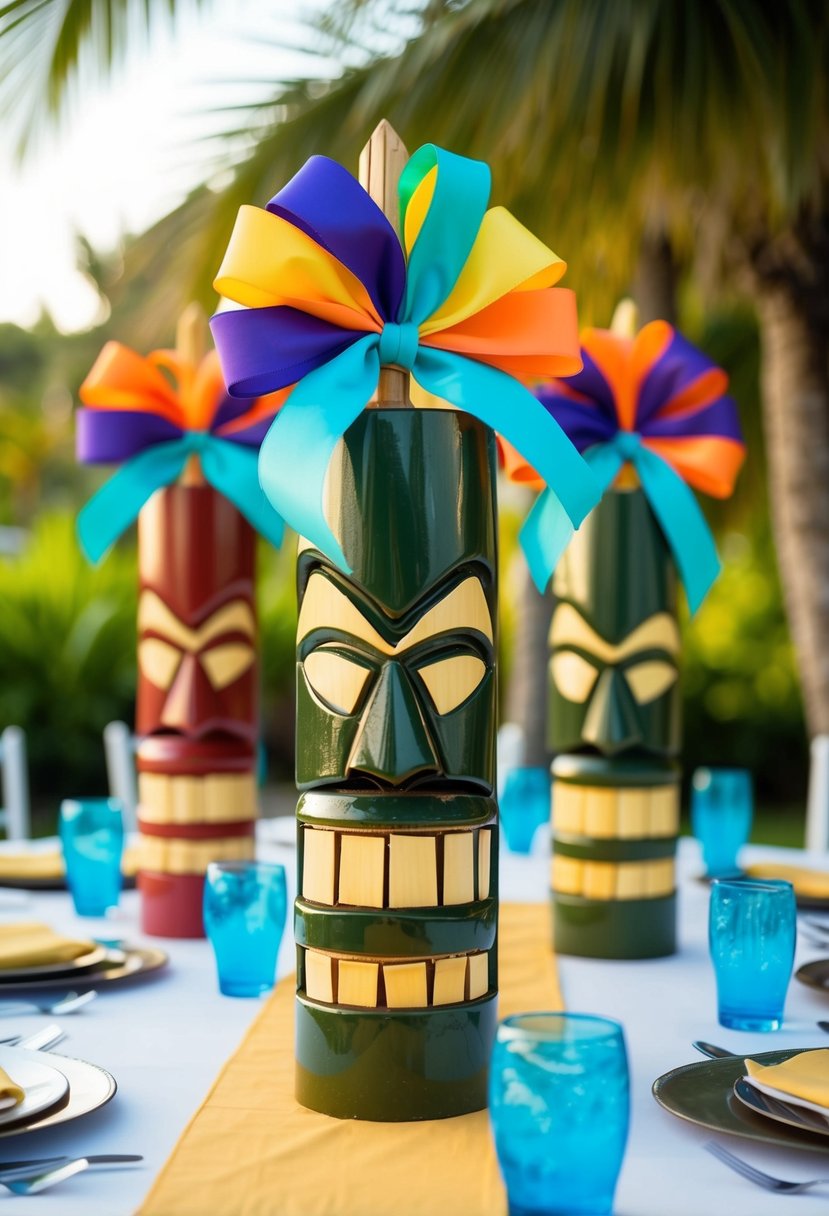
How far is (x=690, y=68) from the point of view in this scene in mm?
3445

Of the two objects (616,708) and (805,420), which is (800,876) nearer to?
A: (616,708)

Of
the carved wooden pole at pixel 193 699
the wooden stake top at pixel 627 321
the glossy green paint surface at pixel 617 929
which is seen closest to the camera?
the glossy green paint surface at pixel 617 929

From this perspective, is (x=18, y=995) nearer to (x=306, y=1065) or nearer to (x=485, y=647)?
(x=306, y=1065)

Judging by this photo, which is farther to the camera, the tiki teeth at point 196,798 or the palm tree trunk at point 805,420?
the palm tree trunk at point 805,420

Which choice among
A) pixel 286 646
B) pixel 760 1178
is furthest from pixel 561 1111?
pixel 286 646

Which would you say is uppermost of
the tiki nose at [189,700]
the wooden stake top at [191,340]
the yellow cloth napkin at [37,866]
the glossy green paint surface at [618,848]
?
the wooden stake top at [191,340]

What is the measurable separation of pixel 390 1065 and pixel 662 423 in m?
0.98

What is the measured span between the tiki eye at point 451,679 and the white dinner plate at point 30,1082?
0.41 m

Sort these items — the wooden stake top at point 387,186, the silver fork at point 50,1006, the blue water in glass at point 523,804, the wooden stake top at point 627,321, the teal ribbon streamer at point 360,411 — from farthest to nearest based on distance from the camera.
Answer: the blue water in glass at point 523,804 < the wooden stake top at point 627,321 < the silver fork at point 50,1006 < the wooden stake top at point 387,186 < the teal ribbon streamer at point 360,411

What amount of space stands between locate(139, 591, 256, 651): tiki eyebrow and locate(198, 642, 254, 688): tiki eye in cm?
2

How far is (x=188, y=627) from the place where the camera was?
1.72m

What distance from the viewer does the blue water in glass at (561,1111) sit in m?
0.75

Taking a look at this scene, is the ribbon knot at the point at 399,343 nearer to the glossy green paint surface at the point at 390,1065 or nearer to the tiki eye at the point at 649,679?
the glossy green paint surface at the point at 390,1065

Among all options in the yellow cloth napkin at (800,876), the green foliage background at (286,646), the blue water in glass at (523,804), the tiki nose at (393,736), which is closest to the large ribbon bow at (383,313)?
the tiki nose at (393,736)
